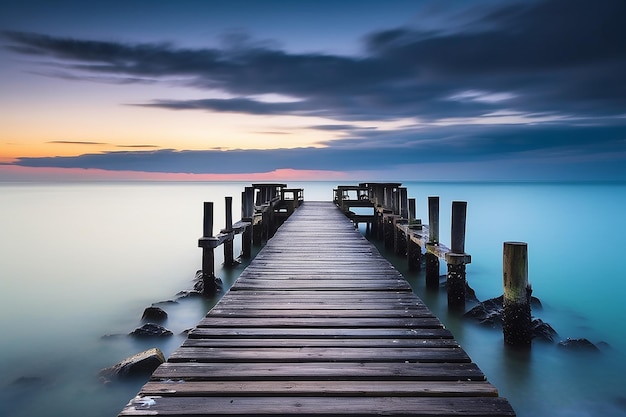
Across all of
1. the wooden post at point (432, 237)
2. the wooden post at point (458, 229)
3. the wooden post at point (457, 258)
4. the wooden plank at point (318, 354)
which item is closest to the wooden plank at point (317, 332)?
the wooden plank at point (318, 354)

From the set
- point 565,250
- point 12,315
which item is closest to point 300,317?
point 12,315

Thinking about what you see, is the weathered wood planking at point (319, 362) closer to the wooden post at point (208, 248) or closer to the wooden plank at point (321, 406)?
the wooden plank at point (321, 406)

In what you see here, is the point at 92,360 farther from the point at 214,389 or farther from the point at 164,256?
the point at 164,256

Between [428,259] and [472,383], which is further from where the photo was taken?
[428,259]

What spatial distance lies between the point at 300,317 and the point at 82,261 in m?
15.1

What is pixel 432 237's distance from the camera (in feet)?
28.2

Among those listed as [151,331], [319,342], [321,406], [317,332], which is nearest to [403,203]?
[151,331]

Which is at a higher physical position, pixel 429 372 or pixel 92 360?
pixel 429 372

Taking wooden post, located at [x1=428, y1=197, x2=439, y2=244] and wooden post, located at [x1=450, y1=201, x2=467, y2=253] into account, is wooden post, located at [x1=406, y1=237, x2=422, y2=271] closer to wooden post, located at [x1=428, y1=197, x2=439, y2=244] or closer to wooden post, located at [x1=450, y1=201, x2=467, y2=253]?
wooden post, located at [x1=428, y1=197, x2=439, y2=244]

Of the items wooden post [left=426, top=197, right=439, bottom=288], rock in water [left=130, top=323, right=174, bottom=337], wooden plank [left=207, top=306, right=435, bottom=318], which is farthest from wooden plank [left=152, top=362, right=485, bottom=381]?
wooden post [left=426, top=197, right=439, bottom=288]

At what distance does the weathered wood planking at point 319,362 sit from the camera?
2.64 m

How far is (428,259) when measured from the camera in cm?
984

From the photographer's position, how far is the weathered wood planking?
264 centimetres

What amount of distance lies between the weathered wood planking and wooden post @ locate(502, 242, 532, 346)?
5.14 ft
